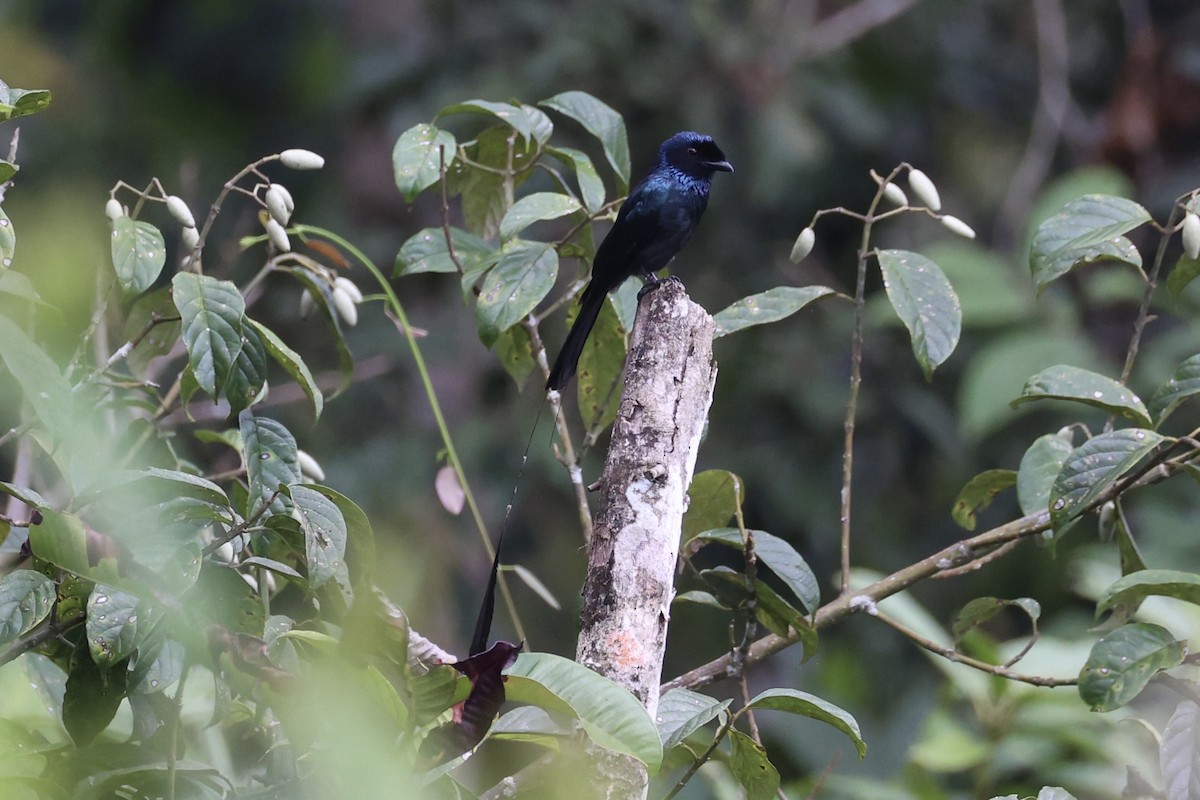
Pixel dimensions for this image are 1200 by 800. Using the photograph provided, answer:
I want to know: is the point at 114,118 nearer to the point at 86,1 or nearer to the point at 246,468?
the point at 86,1

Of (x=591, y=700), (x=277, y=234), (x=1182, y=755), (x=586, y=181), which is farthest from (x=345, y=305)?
(x=1182, y=755)

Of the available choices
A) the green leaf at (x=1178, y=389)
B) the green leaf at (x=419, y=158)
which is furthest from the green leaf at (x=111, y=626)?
the green leaf at (x=1178, y=389)

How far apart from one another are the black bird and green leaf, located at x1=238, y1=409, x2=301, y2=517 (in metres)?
0.65

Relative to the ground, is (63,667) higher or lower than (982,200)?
lower

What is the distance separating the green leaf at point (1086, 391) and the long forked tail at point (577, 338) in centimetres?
80

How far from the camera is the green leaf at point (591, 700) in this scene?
4.07 ft

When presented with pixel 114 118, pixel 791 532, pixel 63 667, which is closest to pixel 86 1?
pixel 114 118

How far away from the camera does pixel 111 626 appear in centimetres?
136

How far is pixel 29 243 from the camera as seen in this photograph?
5.26ft

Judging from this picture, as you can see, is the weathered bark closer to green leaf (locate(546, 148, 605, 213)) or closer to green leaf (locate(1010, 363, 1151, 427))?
green leaf (locate(546, 148, 605, 213))

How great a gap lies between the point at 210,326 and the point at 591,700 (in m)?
0.74

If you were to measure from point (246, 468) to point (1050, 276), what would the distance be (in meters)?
1.29

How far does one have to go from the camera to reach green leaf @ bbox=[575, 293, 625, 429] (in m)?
2.26

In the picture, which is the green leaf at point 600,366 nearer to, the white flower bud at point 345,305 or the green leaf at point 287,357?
the white flower bud at point 345,305
